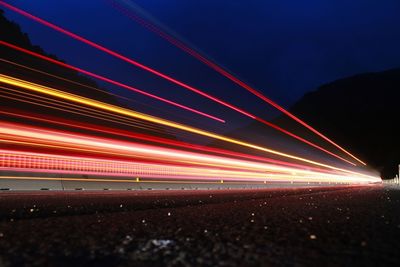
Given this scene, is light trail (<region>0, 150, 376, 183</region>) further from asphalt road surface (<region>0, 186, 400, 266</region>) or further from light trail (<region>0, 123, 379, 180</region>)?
asphalt road surface (<region>0, 186, 400, 266</region>)

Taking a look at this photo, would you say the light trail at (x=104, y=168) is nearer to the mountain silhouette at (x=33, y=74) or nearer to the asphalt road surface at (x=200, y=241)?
the asphalt road surface at (x=200, y=241)

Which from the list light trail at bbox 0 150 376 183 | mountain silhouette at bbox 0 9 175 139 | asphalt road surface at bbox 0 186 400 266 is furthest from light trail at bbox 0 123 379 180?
mountain silhouette at bbox 0 9 175 139

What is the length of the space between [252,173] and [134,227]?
2840cm

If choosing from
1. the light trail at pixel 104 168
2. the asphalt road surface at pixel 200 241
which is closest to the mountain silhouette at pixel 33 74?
the light trail at pixel 104 168

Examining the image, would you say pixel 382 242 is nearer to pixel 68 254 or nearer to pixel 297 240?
pixel 297 240

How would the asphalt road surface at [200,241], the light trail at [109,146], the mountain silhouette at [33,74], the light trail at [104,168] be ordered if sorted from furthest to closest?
1. the mountain silhouette at [33,74]
2. the light trail at [104,168]
3. the light trail at [109,146]
4. the asphalt road surface at [200,241]

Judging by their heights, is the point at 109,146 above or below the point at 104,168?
above

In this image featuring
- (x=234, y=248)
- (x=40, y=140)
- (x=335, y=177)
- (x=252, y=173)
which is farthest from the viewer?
(x=335, y=177)

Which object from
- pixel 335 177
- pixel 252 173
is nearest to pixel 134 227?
pixel 252 173

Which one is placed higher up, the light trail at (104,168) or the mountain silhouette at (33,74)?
the mountain silhouette at (33,74)

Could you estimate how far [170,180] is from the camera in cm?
2444

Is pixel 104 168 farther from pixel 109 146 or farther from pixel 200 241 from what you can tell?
pixel 200 241

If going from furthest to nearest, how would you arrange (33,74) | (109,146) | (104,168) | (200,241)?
(33,74) < (104,168) < (109,146) < (200,241)

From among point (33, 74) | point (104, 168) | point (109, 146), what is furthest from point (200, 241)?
point (33, 74)
